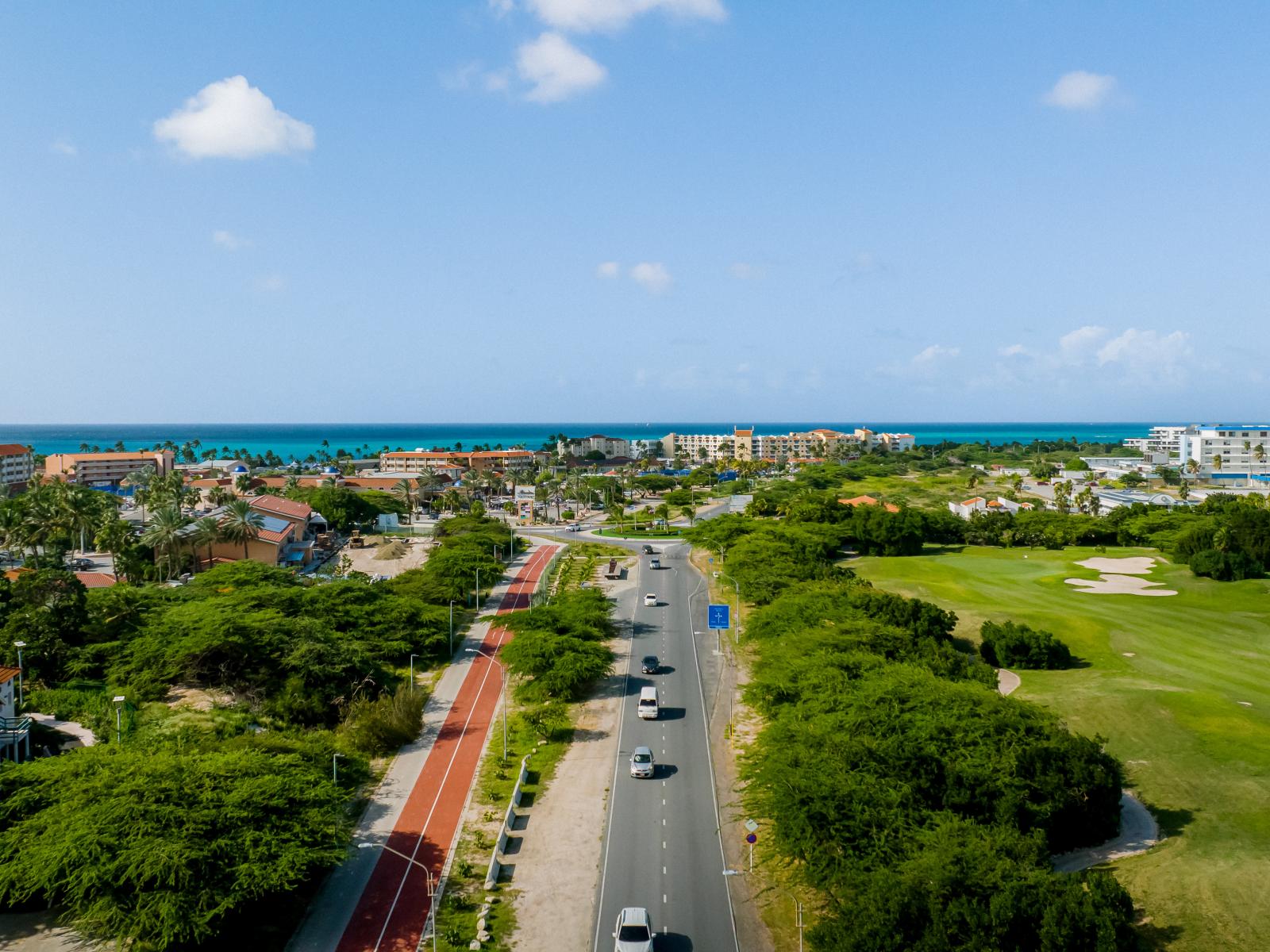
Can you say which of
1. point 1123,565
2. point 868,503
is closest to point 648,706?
point 1123,565

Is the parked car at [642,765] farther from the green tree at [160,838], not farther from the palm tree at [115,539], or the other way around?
the palm tree at [115,539]

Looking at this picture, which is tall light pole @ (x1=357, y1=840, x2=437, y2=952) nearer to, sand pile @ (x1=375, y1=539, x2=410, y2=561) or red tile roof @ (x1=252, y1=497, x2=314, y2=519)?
sand pile @ (x1=375, y1=539, x2=410, y2=561)

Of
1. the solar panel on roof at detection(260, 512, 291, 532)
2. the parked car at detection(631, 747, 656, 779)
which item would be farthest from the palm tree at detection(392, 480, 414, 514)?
the parked car at detection(631, 747, 656, 779)

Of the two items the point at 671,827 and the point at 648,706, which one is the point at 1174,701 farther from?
the point at 671,827

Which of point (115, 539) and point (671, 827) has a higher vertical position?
point (115, 539)

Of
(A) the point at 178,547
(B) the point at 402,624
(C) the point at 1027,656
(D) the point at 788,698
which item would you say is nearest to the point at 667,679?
(D) the point at 788,698

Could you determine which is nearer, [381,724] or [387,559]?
[381,724]
